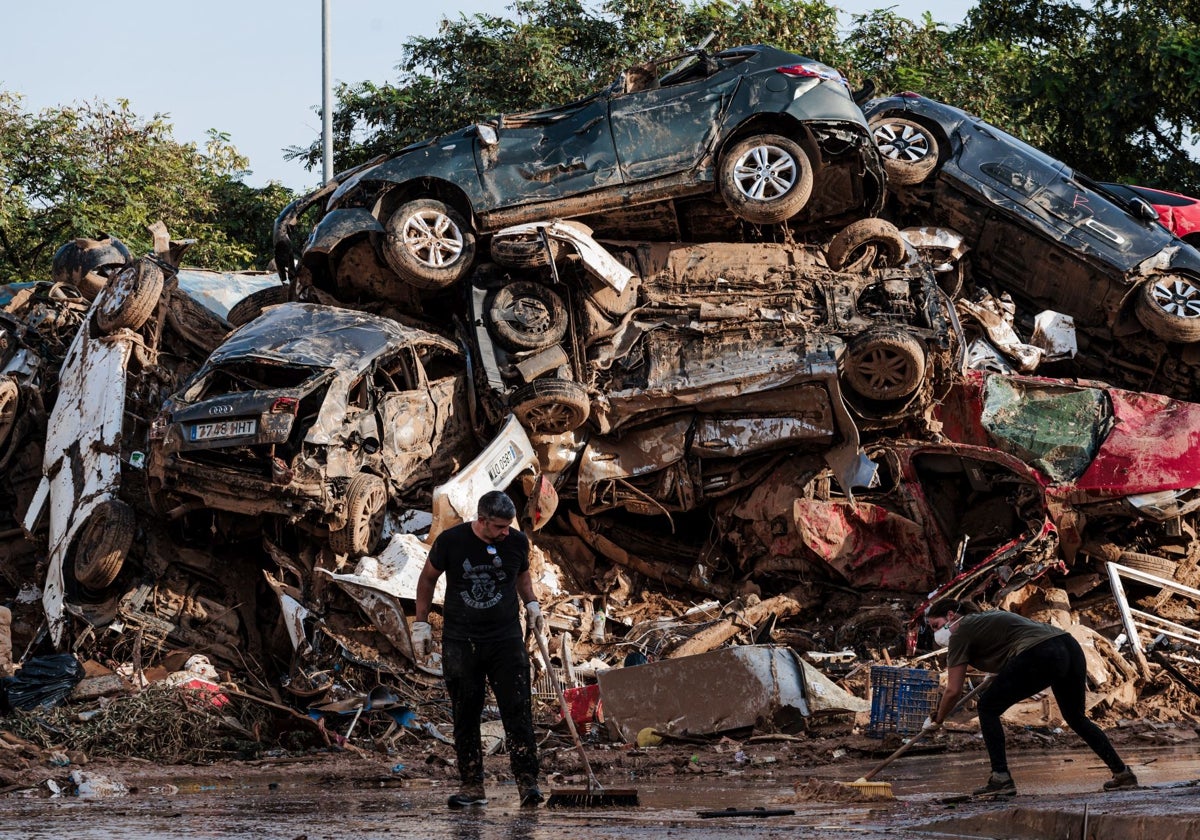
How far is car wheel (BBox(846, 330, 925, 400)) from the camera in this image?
1471cm

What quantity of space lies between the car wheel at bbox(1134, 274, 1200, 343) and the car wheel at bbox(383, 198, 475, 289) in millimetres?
7331

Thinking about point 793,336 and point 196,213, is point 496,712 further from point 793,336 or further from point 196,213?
point 196,213

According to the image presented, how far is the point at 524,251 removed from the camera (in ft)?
47.4

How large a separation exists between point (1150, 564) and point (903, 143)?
553 centimetres

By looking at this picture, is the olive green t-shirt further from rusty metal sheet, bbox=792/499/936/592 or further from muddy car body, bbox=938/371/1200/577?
muddy car body, bbox=938/371/1200/577

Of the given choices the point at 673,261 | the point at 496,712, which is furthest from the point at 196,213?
the point at 496,712

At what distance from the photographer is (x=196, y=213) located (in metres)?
26.1

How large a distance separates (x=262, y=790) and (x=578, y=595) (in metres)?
6.26

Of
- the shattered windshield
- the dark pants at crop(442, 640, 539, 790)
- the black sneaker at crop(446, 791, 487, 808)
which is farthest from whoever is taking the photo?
the shattered windshield

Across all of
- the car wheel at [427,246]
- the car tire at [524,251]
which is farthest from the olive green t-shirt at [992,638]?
the car wheel at [427,246]

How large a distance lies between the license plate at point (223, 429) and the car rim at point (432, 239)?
3.02 metres

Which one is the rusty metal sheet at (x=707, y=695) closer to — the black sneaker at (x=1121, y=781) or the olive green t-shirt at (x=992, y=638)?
the olive green t-shirt at (x=992, y=638)

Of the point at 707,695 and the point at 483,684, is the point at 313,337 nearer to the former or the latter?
the point at 707,695

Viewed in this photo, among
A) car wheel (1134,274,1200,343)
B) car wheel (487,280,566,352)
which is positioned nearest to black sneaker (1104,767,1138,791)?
car wheel (487,280,566,352)
